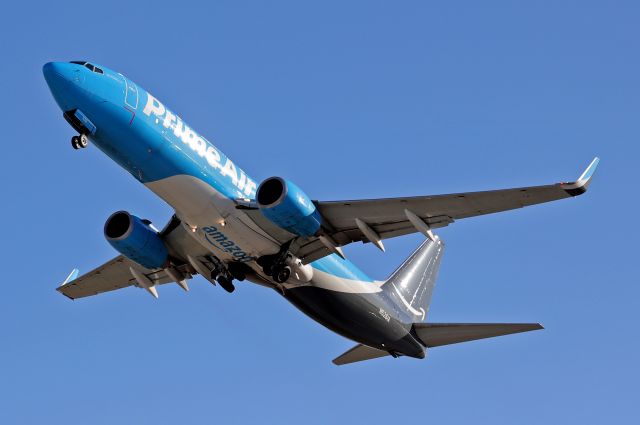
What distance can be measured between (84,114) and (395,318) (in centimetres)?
1496

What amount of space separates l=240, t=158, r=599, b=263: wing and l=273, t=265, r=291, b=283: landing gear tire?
2.66ft

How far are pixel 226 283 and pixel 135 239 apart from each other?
3614mm

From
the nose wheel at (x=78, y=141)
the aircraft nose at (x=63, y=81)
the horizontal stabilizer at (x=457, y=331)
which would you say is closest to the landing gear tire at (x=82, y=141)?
the nose wheel at (x=78, y=141)

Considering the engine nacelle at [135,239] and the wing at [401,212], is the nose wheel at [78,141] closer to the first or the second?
the engine nacelle at [135,239]

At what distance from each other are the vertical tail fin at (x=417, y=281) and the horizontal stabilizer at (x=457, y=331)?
119cm

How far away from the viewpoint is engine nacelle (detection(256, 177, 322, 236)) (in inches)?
1357

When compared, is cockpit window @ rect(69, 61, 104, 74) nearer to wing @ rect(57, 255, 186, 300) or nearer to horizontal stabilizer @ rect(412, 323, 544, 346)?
wing @ rect(57, 255, 186, 300)

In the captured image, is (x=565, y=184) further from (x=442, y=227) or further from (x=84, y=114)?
(x=84, y=114)

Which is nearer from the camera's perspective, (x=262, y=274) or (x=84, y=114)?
(x=84, y=114)

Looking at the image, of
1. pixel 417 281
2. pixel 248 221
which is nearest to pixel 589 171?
pixel 248 221

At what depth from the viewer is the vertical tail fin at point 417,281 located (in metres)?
43.9

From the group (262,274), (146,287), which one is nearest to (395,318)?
(262,274)

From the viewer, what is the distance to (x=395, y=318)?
42.0 meters

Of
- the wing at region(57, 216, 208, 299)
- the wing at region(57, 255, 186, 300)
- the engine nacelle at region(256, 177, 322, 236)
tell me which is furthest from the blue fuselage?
the wing at region(57, 255, 186, 300)
